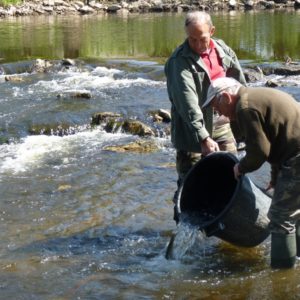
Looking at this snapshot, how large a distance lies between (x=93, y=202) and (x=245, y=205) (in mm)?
2805

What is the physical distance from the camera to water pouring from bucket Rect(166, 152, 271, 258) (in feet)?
16.0

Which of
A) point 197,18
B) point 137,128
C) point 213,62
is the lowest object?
point 137,128

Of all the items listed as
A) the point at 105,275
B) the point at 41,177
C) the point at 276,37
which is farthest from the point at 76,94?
the point at 276,37

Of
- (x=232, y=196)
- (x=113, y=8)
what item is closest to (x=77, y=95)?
(x=232, y=196)

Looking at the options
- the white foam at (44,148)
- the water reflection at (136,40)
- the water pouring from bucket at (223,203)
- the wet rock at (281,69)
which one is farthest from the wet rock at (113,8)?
the water pouring from bucket at (223,203)

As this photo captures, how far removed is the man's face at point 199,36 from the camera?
4.88 meters

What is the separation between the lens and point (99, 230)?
636 cm

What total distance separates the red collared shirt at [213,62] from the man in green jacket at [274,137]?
66 cm

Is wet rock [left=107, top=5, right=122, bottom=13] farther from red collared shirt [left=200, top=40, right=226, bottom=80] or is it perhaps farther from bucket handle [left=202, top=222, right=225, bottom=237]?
bucket handle [left=202, top=222, right=225, bottom=237]

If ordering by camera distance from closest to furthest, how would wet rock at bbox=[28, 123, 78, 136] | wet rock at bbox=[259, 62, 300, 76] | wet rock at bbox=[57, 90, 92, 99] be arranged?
1. wet rock at bbox=[28, 123, 78, 136]
2. wet rock at bbox=[57, 90, 92, 99]
3. wet rock at bbox=[259, 62, 300, 76]

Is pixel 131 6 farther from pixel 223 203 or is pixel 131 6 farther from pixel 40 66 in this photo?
pixel 223 203

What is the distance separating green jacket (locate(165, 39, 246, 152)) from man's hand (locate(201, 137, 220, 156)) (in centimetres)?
5

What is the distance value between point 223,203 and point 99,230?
1.37 metres

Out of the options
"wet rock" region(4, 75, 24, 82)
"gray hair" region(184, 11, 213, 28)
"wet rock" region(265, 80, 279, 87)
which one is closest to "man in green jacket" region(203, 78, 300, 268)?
"gray hair" region(184, 11, 213, 28)
